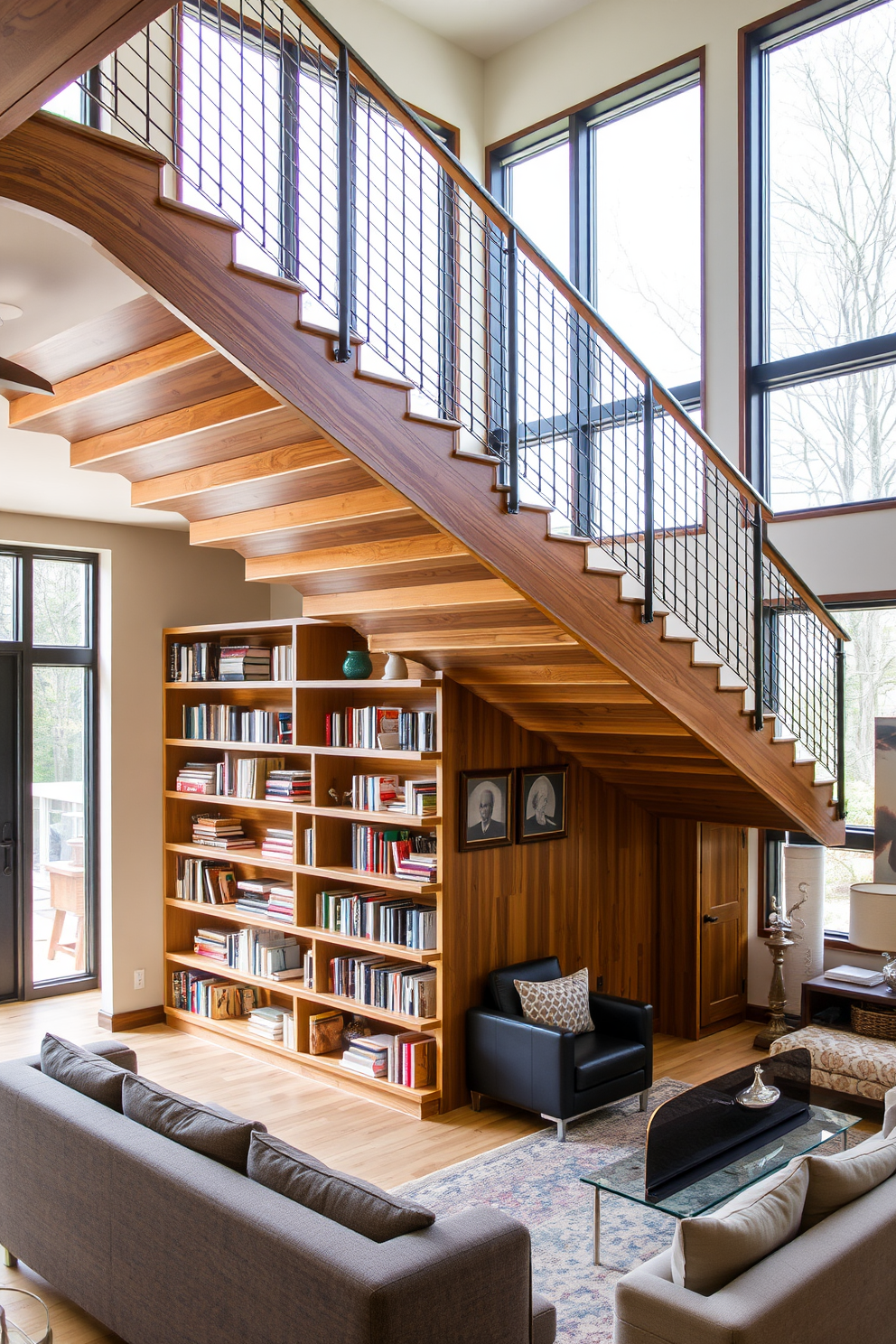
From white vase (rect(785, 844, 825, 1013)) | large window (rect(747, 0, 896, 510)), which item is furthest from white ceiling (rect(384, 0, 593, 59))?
white vase (rect(785, 844, 825, 1013))

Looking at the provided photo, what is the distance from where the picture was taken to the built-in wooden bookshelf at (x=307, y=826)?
5.25m

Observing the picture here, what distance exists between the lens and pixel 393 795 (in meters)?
5.50

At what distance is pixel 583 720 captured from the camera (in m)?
5.05

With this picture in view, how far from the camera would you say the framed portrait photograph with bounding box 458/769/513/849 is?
520 cm

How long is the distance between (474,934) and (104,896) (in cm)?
263

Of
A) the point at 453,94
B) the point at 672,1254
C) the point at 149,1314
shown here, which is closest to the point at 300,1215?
Result: the point at 149,1314

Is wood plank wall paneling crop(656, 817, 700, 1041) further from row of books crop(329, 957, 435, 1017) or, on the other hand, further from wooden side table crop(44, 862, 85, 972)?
wooden side table crop(44, 862, 85, 972)

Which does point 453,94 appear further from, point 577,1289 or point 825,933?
point 577,1289

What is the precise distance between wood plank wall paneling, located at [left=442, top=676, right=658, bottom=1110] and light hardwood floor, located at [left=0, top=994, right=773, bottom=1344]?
35cm

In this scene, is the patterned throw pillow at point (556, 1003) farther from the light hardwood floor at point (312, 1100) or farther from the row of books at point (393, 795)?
the row of books at point (393, 795)

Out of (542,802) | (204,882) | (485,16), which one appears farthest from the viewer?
(485,16)

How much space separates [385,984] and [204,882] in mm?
1750

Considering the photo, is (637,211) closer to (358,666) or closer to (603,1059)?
(358,666)

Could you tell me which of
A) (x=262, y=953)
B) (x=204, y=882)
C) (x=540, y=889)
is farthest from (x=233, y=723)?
(x=540, y=889)
